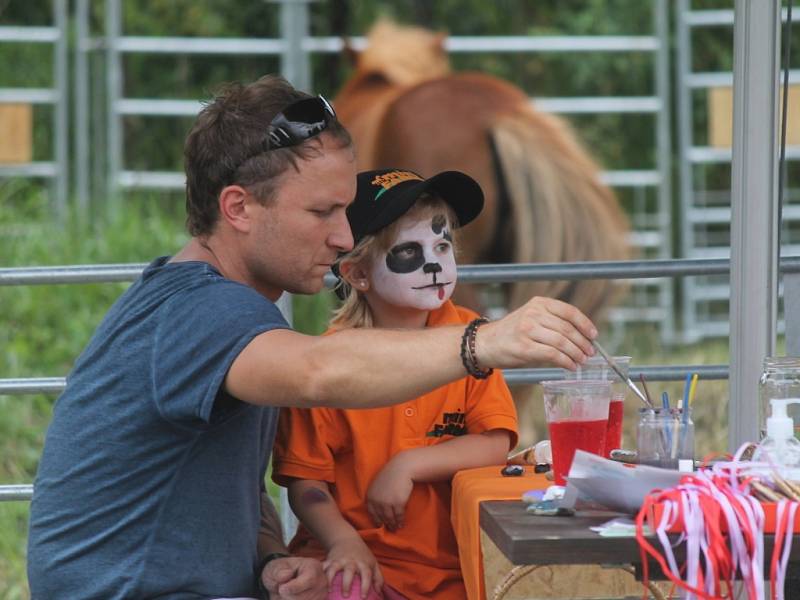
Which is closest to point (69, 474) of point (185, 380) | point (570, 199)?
point (185, 380)

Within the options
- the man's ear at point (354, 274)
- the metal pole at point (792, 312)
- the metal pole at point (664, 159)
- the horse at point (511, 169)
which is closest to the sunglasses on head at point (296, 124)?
the man's ear at point (354, 274)

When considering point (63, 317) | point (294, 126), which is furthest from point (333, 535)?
point (63, 317)

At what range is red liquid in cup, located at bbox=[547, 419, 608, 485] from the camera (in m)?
2.07

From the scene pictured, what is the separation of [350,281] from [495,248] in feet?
12.4

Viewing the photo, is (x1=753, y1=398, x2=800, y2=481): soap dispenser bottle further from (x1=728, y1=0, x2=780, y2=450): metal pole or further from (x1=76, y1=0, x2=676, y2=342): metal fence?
(x1=76, y1=0, x2=676, y2=342): metal fence

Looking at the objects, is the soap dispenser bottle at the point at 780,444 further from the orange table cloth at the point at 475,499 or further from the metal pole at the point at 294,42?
the metal pole at the point at 294,42

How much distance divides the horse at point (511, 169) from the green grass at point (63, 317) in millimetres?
705

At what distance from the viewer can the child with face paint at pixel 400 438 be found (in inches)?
98.8

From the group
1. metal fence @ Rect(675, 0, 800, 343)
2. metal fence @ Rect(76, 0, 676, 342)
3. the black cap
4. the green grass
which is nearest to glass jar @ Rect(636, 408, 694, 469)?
the black cap

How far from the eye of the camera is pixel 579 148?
258 inches

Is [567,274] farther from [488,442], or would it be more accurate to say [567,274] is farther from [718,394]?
[718,394]

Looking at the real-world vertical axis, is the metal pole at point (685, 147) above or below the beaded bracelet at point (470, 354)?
above

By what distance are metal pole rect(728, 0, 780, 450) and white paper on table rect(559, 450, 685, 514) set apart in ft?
2.38

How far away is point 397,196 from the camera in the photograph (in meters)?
2.55
